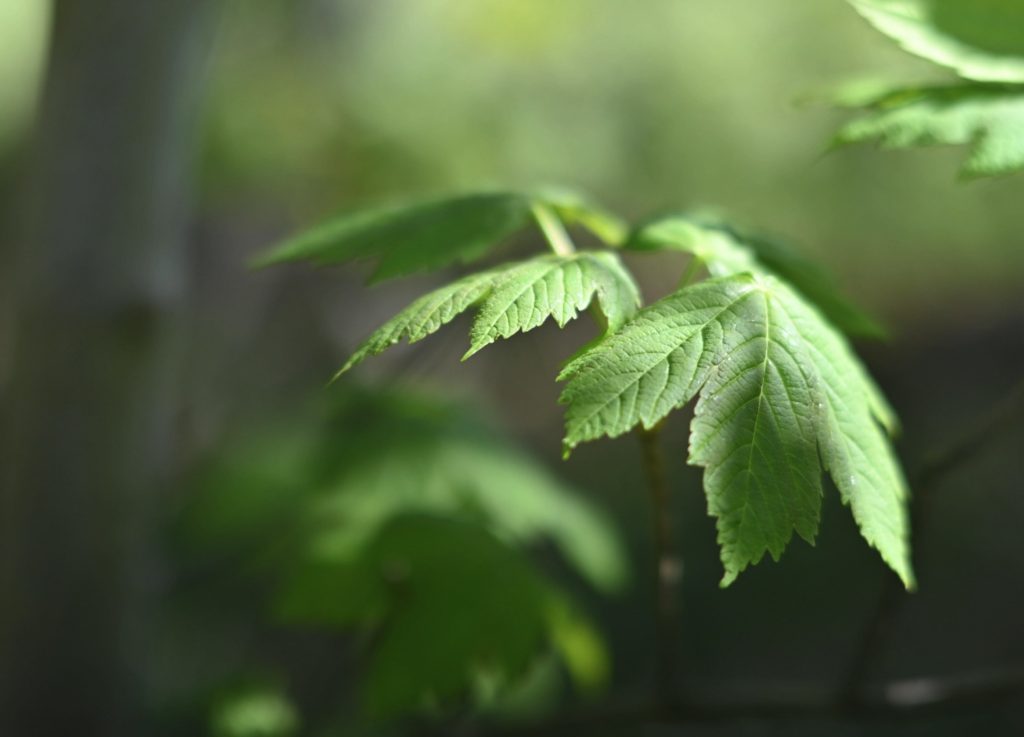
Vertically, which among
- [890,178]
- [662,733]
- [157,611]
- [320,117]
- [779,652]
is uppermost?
[320,117]

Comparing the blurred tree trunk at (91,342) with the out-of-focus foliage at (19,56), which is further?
the out-of-focus foliage at (19,56)

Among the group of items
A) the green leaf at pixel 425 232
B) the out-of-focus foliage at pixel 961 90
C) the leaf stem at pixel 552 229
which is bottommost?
the leaf stem at pixel 552 229

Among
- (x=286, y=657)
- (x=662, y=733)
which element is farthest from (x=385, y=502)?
(x=286, y=657)

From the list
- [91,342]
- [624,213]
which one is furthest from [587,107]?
[91,342]

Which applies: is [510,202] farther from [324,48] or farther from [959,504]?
[324,48]

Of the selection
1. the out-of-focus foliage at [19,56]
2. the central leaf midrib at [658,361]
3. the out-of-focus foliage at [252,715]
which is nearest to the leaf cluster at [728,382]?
the central leaf midrib at [658,361]

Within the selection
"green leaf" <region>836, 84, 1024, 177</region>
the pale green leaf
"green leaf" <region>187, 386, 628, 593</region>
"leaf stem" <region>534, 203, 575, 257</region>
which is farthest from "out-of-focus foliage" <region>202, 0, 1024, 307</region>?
the pale green leaf

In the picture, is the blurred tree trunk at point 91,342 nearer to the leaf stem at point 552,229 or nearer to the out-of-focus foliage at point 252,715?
the out-of-focus foliage at point 252,715
